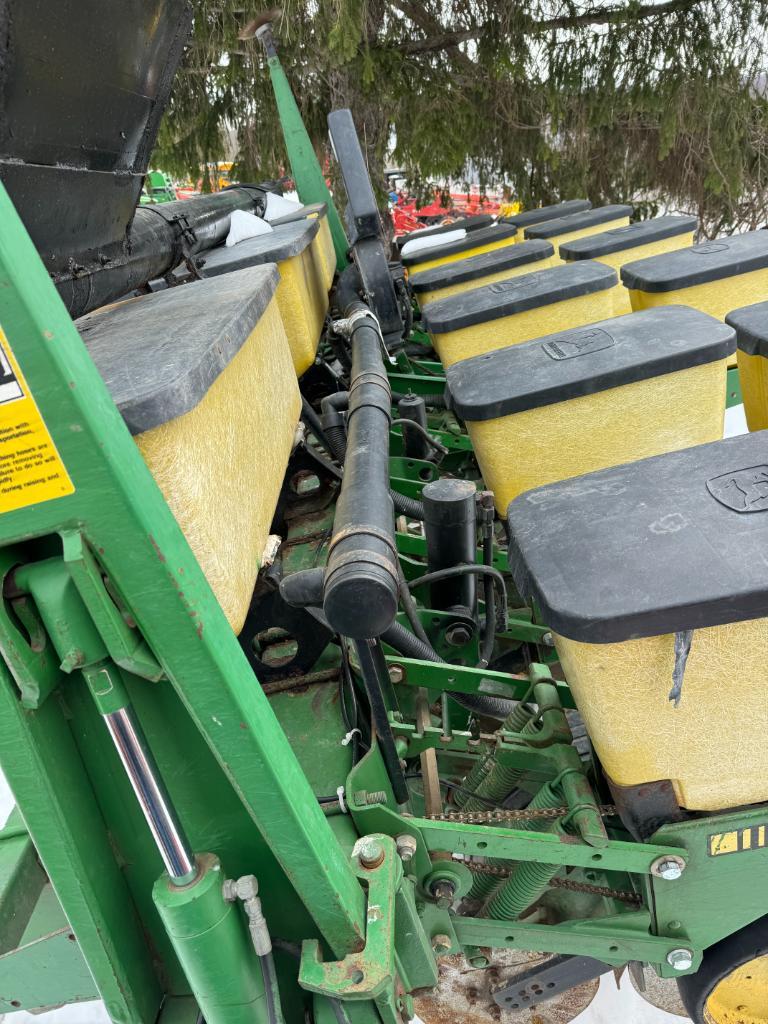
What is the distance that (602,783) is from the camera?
162 centimetres

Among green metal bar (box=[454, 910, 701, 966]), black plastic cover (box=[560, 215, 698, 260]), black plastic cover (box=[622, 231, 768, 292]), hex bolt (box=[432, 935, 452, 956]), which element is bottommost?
green metal bar (box=[454, 910, 701, 966])

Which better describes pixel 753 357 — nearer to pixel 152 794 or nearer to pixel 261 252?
pixel 261 252

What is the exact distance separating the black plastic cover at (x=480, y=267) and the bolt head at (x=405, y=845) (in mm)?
2680

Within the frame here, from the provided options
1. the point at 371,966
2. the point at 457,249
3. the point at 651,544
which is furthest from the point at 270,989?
the point at 457,249

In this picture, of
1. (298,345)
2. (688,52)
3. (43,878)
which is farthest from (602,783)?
(688,52)

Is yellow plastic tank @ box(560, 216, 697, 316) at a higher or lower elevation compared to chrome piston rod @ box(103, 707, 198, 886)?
higher

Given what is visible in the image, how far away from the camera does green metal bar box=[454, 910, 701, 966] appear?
4.99ft

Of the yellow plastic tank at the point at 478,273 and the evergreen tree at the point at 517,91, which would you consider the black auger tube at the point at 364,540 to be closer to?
the yellow plastic tank at the point at 478,273

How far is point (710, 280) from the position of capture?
8.86ft

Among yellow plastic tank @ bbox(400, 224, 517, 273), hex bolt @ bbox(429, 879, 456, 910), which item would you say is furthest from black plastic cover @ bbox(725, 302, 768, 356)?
yellow plastic tank @ bbox(400, 224, 517, 273)

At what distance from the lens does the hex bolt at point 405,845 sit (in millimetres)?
1396

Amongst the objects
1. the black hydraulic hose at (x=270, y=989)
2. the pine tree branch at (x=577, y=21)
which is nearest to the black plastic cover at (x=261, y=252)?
the black hydraulic hose at (x=270, y=989)

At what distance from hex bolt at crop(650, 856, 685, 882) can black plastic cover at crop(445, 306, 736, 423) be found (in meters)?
1.03

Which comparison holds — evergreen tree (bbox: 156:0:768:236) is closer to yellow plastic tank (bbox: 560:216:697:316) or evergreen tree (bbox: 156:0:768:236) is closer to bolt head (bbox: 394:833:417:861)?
yellow plastic tank (bbox: 560:216:697:316)
